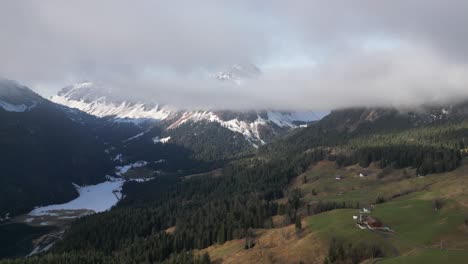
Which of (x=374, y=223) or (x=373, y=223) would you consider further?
(x=374, y=223)

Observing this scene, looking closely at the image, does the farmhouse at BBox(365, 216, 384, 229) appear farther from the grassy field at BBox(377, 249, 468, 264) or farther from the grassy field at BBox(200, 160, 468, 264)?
the grassy field at BBox(377, 249, 468, 264)

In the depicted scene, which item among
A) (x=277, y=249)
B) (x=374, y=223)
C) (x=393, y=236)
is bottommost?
(x=277, y=249)

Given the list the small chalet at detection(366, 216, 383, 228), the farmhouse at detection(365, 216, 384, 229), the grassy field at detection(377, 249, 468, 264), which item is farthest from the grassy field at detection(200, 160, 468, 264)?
the small chalet at detection(366, 216, 383, 228)

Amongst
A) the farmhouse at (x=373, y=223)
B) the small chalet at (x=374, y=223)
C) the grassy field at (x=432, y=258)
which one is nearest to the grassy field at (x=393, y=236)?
the grassy field at (x=432, y=258)

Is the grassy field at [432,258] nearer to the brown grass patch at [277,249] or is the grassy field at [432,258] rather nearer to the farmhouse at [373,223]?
the brown grass patch at [277,249]

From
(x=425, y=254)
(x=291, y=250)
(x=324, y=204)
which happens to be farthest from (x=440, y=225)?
(x=324, y=204)

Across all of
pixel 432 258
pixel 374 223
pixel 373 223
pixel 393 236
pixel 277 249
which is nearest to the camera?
pixel 432 258

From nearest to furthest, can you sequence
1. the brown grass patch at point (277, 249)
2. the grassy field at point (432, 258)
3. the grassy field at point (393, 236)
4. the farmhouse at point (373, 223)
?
the grassy field at point (432, 258)
the grassy field at point (393, 236)
the brown grass patch at point (277, 249)
the farmhouse at point (373, 223)

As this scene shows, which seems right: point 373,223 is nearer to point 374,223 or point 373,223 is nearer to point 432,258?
point 374,223

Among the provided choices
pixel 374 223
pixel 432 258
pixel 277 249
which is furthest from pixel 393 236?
pixel 277 249

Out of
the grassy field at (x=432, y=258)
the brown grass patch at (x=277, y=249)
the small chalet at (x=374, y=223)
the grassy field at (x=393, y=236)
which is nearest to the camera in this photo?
the grassy field at (x=432, y=258)

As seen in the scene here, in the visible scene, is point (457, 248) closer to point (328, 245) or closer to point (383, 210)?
point (328, 245)
